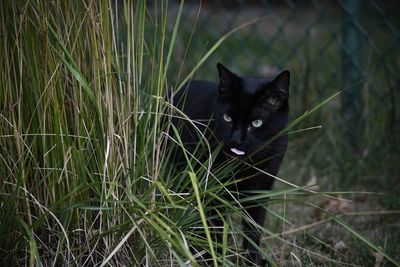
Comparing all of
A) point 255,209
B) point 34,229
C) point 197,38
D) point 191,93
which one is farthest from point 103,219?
point 197,38

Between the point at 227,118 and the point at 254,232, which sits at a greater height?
the point at 227,118

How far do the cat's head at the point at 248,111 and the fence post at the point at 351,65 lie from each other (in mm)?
1051

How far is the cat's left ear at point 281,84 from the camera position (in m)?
1.80

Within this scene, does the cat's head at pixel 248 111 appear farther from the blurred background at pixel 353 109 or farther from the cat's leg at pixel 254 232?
the blurred background at pixel 353 109

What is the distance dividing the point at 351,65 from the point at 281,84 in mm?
1190

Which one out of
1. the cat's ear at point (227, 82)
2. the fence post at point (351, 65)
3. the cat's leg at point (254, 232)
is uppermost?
the cat's ear at point (227, 82)

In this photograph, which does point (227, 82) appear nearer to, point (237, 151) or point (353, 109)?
point (237, 151)

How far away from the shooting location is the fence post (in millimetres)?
2869

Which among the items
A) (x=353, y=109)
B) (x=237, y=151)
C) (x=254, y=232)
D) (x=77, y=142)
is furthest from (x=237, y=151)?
(x=353, y=109)

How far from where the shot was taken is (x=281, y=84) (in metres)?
1.82

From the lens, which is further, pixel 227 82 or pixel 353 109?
pixel 353 109

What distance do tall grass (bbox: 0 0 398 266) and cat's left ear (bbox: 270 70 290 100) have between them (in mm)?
318

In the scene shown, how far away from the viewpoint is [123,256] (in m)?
1.63

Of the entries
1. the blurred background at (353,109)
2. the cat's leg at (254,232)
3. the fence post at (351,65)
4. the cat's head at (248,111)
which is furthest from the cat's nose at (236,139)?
the fence post at (351,65)
